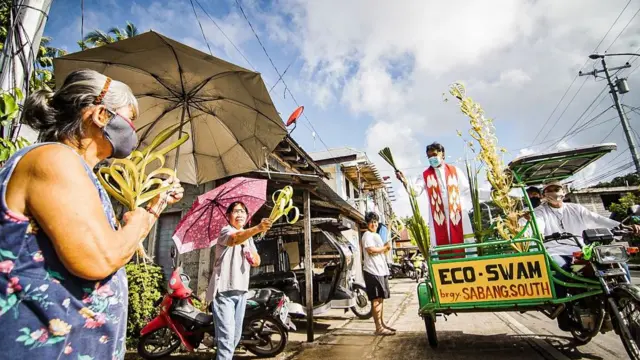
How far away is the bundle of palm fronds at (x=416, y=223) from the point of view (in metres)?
3.73

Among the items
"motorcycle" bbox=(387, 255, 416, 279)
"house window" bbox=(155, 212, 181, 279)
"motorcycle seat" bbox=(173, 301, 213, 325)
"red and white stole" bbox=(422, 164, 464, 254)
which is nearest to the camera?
"red and white stole" bbox=(422, 164, 464, 254)

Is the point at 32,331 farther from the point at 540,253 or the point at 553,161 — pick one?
the point at 553,161

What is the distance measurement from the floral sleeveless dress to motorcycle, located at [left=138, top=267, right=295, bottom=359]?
11.5 feet

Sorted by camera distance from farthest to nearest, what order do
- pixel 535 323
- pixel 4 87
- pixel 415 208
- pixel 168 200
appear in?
pixel 535 323
pixel 415 208
pixel 4 87
pixel 168 200

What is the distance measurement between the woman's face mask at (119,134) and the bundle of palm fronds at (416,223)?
3068 millimetres

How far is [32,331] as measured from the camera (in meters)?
0.89

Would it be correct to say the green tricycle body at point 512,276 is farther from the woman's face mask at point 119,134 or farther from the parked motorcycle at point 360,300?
the parked motorcycle at point 360,300

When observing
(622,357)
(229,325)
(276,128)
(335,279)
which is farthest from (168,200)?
(335,279)

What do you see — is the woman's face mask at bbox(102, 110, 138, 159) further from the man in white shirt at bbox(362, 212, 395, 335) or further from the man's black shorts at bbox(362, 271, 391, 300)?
the man's black shorts at bbox(362, 271, 391, 300)

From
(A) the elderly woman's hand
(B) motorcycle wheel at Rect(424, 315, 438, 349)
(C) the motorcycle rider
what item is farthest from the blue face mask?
(A) the elderly woman's hand

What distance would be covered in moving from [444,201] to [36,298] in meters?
4.14

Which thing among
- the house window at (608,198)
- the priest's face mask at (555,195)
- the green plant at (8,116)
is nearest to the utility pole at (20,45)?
the green plant at (8,116)

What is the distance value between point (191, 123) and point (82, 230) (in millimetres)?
2341

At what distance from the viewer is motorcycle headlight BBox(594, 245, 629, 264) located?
9.29ft
